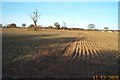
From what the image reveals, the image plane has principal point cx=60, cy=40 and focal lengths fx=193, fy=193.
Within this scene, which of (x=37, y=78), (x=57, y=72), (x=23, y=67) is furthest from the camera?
(x=23, y=67)

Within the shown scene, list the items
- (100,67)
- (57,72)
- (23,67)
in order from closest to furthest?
(57,72) < (23,67) < (100,67)

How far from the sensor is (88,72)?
8.92 m

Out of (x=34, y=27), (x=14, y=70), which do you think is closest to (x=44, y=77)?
(x=14, y=70)

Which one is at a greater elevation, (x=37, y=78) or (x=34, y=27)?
(x=34, y=27)

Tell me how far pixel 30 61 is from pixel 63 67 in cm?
207

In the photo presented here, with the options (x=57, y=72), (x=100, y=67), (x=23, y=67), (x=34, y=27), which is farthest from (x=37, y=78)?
(x=34, y=27)

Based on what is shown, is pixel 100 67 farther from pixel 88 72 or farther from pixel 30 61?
pixel 30 61

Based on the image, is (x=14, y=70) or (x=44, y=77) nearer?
(x=44, y=77)

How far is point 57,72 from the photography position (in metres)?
8.66

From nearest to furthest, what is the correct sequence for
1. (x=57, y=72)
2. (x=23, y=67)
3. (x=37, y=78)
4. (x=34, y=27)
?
(x=37, y=78) < (x=57, y=72) < (x=23, y=67) < (x=34, y=27)

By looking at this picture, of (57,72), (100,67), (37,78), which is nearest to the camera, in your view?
(37,78)

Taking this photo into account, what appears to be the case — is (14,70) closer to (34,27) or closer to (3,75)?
(3,75)

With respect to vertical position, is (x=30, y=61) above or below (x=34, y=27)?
below

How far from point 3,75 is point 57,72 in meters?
2.33
